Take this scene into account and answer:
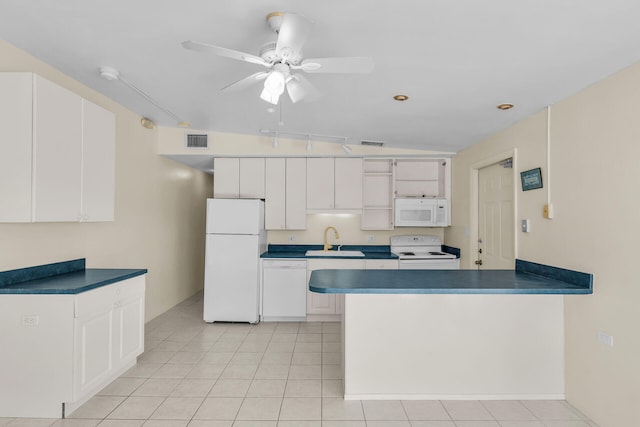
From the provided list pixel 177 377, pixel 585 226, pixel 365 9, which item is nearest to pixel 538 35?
pixel 365 9

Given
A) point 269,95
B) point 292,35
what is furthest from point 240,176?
point 292,35

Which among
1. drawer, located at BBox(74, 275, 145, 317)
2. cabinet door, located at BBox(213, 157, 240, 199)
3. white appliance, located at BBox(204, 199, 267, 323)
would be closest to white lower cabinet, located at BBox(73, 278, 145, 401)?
drawer, located at BBox(74, 275, 145, 317)

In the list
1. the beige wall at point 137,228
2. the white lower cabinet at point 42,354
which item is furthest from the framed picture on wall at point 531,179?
the beige wall at point 137,228

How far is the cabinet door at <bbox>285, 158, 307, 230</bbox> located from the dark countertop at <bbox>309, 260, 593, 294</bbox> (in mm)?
1993

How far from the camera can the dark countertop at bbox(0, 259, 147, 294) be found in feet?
7.79

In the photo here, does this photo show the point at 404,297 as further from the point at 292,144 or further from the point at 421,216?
the point at 292,144

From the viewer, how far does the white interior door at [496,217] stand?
3.55 m

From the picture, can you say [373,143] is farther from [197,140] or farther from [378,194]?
[197,140]

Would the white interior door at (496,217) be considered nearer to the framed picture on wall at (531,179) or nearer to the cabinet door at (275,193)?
the framed picture on wall at (531,179)

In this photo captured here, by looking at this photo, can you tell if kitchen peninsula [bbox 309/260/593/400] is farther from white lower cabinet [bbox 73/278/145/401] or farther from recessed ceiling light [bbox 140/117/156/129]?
recessed ceiling light [bbox 140/117/156/129]

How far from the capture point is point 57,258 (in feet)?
9.78

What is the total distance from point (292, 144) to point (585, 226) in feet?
11.2

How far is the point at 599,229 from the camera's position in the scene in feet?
7.69

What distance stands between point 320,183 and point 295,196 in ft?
1.28
